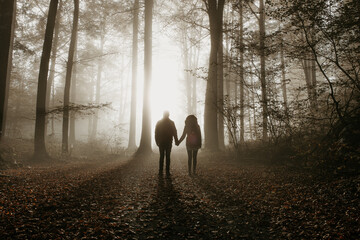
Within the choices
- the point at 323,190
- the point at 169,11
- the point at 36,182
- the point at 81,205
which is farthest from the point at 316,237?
the point at 169,11

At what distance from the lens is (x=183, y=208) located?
182 inches

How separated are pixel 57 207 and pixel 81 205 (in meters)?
0.42

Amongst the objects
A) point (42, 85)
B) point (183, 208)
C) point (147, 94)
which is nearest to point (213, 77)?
point (147, 94)

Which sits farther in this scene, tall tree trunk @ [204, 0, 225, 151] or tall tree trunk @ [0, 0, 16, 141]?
tall tree trunk @ [204, 0, 225, 151]

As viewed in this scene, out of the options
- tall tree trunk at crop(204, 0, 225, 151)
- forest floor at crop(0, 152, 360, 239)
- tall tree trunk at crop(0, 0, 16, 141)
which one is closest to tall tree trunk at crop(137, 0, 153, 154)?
tall tree trunk at crop(204, 0, 225, 151)

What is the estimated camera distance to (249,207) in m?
4.71

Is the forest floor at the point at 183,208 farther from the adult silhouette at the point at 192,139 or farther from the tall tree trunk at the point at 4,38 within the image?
the tall tree trunk at the point at 4,38

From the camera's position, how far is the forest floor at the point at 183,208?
3.48 m

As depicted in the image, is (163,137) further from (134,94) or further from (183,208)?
(134,94)

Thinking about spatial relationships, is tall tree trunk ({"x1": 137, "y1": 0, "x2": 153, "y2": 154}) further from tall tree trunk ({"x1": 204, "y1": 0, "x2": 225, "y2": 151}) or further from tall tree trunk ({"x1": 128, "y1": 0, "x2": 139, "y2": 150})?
tall tree trunk ({"x1": 204, "y1": 0, "x2": 225, "y2": 151})

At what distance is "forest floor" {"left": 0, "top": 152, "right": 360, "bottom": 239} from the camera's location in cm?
348

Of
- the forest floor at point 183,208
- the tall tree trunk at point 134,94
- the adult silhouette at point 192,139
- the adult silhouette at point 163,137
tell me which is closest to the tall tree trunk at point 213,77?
the adult silhouette at point 192,139

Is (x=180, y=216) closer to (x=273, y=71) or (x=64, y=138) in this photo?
(x=273, y=71)

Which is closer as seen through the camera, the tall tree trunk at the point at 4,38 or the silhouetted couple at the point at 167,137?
the silhouetted couple at the point at 167,137
